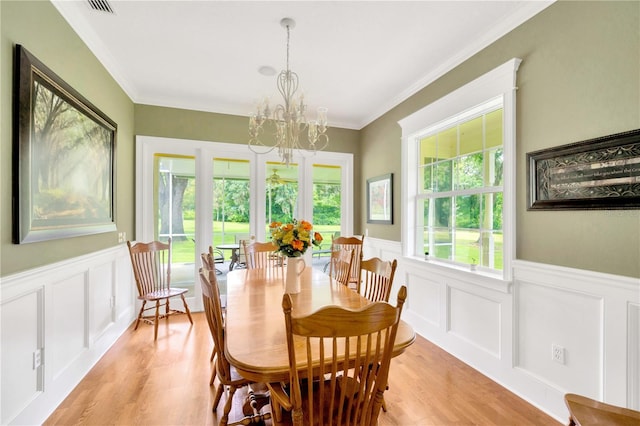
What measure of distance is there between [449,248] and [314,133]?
184 cm

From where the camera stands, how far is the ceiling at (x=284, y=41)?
203 cm

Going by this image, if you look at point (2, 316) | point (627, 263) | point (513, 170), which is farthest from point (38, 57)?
point (627, 263)

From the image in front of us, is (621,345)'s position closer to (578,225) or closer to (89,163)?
(578,225)

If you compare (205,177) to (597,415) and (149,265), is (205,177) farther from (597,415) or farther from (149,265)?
(597,415)

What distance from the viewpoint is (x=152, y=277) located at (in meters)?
3.29

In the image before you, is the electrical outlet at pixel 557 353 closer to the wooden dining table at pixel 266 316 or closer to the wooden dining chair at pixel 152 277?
the wooden dining table at pixel 266 316

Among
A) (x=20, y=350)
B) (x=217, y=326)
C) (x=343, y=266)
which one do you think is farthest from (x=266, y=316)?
(x=20, y=350)

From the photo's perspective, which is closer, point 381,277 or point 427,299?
point 381,277

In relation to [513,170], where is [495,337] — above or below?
below

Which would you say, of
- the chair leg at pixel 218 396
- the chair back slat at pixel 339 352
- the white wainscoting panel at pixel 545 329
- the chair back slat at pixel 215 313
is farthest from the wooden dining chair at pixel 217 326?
the white wainscoting panel at pixel 545 329

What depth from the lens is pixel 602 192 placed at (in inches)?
63.9

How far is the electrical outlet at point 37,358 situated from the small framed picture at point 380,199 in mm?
3447

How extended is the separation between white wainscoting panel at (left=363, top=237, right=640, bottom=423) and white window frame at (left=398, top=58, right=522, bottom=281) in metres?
0.26

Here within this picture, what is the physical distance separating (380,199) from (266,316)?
9.18ft
